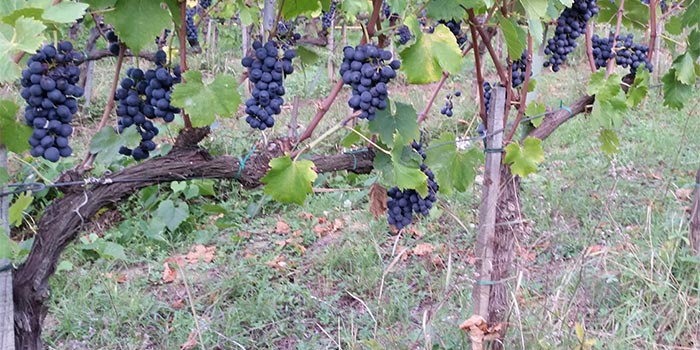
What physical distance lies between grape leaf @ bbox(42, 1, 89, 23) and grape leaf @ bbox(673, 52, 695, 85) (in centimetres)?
253

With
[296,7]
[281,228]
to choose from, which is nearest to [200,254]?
[281,228]

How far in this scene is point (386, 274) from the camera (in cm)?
356

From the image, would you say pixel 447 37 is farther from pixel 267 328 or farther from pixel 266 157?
pixel 267 328

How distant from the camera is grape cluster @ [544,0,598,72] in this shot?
9.05 ft

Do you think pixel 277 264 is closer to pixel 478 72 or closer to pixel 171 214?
pixel 171 214

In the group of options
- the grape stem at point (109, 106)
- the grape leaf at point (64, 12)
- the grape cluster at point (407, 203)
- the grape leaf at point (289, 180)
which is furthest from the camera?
the grape cluster at point (407, 203)

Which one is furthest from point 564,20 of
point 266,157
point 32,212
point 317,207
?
point 32,212

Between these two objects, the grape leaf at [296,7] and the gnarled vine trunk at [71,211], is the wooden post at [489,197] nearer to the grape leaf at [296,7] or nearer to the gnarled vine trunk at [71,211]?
the grape leaf at [296,7]

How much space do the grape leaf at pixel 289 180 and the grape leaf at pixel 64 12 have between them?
2.17ft

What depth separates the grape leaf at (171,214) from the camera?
4098mm

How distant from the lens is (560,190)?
452 cm

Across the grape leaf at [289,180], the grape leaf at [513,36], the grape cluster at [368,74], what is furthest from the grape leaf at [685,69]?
the grape leaf at [289,180]

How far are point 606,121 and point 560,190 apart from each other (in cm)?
186

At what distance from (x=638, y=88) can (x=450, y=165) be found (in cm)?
112
